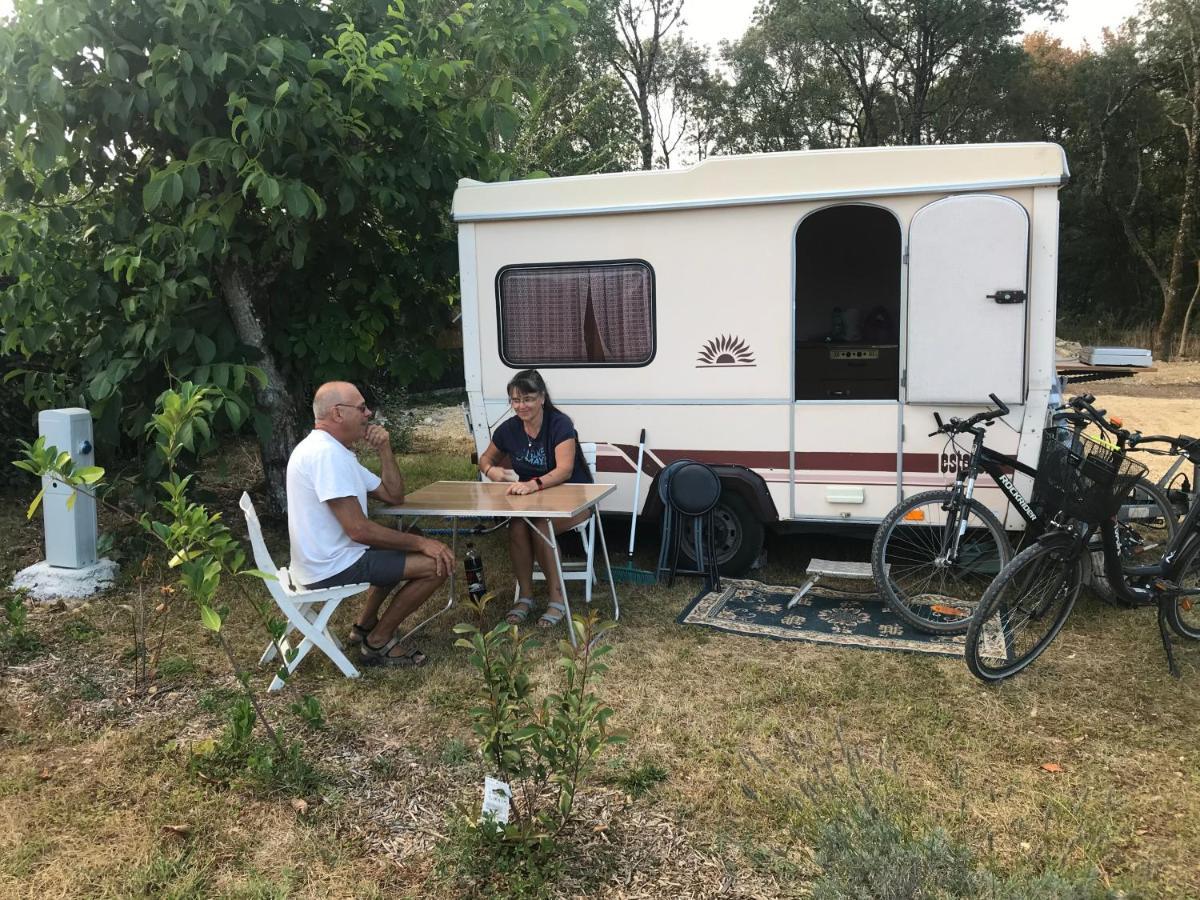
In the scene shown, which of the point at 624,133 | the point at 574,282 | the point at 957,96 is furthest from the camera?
the point at 957,96

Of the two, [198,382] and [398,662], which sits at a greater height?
[198,382]

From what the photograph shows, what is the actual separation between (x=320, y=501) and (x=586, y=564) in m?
1.75

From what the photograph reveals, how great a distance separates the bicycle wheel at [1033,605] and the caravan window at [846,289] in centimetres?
313

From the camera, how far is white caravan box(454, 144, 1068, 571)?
454 centimetres

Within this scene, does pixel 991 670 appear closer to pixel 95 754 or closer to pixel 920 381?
pixel 920 381

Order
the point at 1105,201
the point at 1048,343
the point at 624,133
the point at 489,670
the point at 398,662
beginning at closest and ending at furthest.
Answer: the point at 489,670, the point at 398,662, the point at 1048,343, the point at 624,133, the point at 1105,201

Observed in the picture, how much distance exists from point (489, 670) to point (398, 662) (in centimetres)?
169

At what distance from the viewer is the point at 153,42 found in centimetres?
466

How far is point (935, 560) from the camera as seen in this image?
15.3 ft

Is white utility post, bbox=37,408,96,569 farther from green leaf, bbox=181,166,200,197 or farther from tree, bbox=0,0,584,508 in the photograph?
green leaf, bbox=181,166,200,197

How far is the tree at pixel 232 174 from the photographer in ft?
14.5

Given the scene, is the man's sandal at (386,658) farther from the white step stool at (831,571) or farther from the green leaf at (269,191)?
the green leaf at (269,191)

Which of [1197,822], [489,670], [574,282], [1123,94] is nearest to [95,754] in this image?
[489,670]

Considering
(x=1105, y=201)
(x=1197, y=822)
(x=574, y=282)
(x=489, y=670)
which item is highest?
(x=1105, y=201)
